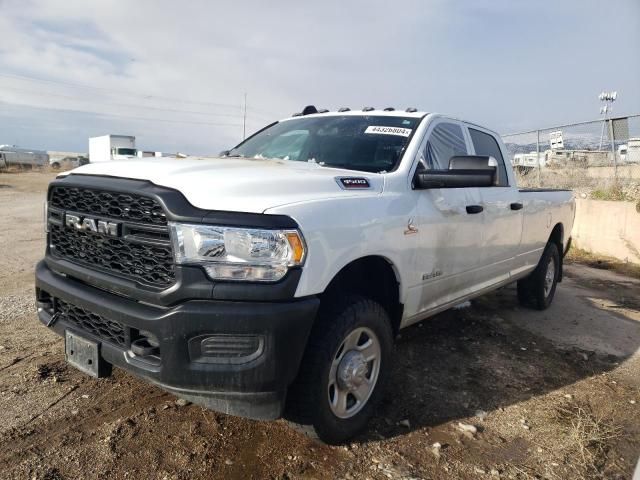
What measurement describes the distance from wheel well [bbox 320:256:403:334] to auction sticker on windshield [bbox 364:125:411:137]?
1.05m

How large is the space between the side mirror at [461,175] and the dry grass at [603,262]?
670 centimetres

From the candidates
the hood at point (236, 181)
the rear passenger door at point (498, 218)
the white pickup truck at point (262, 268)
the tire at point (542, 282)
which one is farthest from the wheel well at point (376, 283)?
the tire at point (542, 282)

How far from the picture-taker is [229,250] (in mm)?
2178

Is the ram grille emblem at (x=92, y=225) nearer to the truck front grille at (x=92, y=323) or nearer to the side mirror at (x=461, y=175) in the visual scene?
the truck front grille at (x=92, y=323)

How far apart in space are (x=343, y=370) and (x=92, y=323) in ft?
4.31

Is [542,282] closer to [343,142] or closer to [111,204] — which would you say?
[343,142]

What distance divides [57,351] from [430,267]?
2776 millimetres

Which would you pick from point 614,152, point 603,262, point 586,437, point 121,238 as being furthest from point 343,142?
point 614,152

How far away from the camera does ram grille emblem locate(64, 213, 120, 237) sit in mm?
2391

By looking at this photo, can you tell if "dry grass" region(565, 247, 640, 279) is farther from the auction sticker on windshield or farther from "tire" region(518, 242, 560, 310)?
the auction sticker on windshield

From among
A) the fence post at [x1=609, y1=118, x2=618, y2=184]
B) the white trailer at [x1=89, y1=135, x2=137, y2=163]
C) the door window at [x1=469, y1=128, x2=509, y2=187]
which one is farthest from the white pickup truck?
the white trailer at [x1=89, y1=135, x2=137, y2=163]

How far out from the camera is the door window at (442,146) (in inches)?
139

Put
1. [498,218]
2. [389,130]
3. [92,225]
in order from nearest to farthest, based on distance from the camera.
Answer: [92,225]
[389,130]
[498,218]

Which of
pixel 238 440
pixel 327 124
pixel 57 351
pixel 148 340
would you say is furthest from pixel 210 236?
pixel 57 351
